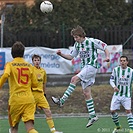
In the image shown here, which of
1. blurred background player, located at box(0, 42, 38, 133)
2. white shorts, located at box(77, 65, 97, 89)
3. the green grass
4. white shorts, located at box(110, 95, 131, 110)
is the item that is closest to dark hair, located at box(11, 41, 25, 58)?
blurred background player, located at box(0, 42, 38, 133)

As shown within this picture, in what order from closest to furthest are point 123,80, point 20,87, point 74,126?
point 20,87 → point 123,80 → point 74,126

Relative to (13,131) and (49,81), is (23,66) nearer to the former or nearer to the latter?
(13,131)

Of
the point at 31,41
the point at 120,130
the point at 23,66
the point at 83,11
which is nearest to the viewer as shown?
the point at 23,66

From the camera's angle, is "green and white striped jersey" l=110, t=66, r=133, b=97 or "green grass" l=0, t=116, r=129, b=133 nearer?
"green and white striped jersey" l=110, t=66, r=133, b=97

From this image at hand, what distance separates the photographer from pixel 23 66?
1031 cm

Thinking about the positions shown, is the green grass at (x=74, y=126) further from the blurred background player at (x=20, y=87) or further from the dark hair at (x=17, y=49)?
the dark hair at (x=17, y=49)

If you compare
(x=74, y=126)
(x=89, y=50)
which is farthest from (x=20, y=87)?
(x=74, y=126)

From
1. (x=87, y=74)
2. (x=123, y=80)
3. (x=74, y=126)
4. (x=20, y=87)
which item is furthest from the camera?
(x=74, y=126)

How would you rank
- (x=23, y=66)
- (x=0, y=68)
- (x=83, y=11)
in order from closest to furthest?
(x=23, y=66) < (x=0, y=68) < (x=83, y=11)

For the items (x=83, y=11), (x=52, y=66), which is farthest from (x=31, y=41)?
(x=83, y=11)

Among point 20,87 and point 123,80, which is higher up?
point 20,87

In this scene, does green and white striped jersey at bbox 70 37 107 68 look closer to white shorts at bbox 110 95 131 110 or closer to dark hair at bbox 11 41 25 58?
white shorts at bbox 110 95 131 110

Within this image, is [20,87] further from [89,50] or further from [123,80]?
[123,80]

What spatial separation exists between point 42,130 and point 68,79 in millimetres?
9495
